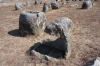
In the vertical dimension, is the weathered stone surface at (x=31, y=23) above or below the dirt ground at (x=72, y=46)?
above

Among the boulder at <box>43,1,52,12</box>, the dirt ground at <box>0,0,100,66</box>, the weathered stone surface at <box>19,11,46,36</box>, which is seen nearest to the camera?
the dirt ground at <box>0,0,100,66</box>

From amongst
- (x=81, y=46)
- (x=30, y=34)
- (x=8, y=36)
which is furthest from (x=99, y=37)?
(x=8, y=36)

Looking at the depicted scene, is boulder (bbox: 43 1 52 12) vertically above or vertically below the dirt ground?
above

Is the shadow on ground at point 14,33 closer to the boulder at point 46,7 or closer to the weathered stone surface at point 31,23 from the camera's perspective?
the weathered stone surface at point 31,23

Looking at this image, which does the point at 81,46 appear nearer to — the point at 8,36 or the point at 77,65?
the point at 77,65

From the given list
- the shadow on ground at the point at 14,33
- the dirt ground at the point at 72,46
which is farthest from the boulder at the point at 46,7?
the shadow on ground at the point at 14,33

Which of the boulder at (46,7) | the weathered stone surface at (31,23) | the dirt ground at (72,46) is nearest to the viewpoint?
the dirt ground at (72,46)

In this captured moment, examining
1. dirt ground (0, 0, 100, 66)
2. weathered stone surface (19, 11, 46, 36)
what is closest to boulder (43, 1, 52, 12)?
dirt ground (0, 0, 100, 66)

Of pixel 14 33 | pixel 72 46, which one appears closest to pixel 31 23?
pixel 14 33

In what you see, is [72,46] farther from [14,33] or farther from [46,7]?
[46,7]

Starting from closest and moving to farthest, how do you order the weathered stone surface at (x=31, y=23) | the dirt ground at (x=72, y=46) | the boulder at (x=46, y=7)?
the dirt ground at (x=72, y=46)
the weathered stone surface at (x=31, y=23)
the boulder at (x=46, y=7)

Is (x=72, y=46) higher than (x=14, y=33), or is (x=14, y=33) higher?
(x=72, y=46)

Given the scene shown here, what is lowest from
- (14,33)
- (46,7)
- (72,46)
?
(14,33)

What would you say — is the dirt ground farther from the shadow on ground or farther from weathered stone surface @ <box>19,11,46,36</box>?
weathered stone surface @ <box>19,11,46,36</box>
